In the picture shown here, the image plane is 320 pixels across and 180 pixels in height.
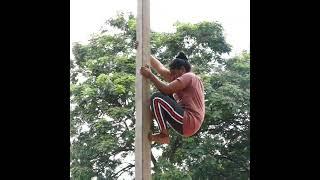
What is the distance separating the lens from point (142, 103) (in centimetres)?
402

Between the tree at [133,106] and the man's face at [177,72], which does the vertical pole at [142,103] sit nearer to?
the man's face at [177,72]

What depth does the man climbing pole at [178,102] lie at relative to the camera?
4.09 meters

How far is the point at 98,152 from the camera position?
9.83 meters

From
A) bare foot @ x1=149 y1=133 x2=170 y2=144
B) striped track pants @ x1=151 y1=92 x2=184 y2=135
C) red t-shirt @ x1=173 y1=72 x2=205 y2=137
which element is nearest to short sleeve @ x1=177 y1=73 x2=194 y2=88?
red t-shirt @ x1=173 y1=72 x2=205 y2=137

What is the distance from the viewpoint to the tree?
32.0 feet

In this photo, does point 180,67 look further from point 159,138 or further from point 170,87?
point 159,138

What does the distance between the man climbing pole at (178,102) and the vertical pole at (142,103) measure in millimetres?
55

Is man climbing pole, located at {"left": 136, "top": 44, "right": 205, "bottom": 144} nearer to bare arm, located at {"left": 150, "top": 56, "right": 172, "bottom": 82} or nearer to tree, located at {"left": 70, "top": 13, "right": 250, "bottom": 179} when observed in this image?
bare arm, located at {"left": 150, "top": 56, "right": 172, "bottom": 82}

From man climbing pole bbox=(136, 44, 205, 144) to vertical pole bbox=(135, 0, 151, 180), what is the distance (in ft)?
0.18

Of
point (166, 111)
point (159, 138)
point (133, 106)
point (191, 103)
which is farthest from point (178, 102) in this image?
point (133, 106)

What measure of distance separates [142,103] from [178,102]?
40 centimetres
